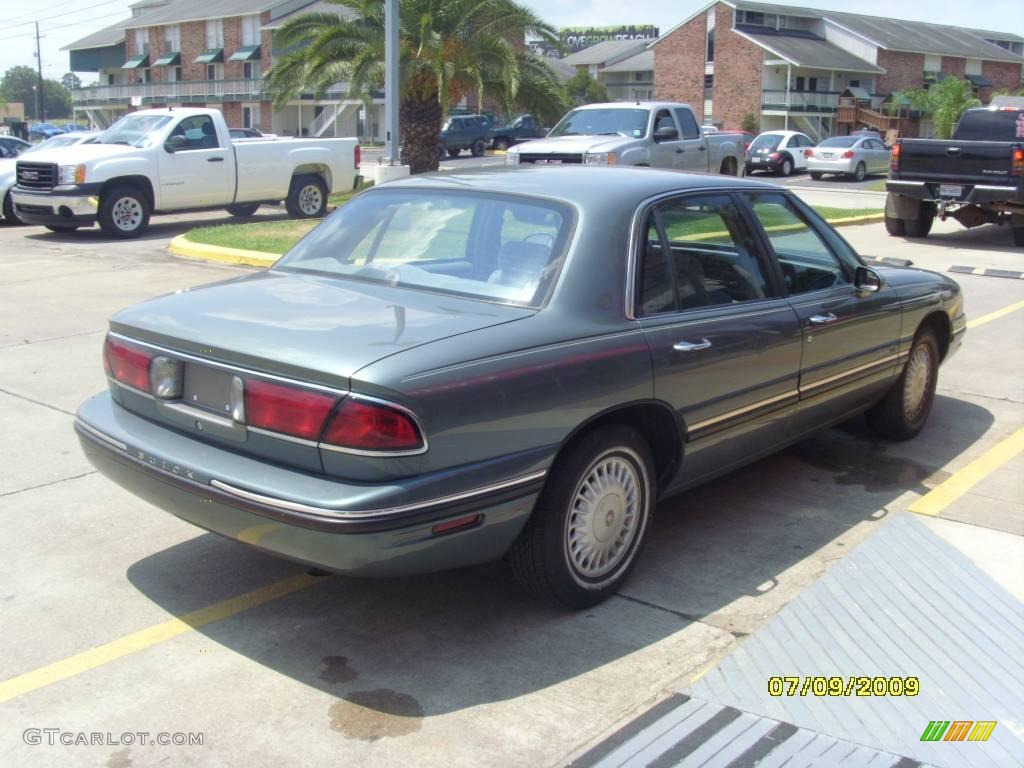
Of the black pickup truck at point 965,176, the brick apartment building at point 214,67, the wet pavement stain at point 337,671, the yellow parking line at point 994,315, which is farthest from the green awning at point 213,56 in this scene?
the wet pavement stain at point 337,671

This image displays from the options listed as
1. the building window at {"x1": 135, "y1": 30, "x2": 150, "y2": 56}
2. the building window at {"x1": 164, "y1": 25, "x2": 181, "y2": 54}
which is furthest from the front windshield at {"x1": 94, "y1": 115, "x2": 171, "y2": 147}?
the building window at {"x1": 135, "y1": 30, "x2": 150, "y2": 56}

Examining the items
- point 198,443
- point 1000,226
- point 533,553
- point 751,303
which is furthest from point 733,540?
point 1000,226

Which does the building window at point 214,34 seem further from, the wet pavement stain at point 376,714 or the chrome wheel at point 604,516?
the wet pavement stain at point 376,714

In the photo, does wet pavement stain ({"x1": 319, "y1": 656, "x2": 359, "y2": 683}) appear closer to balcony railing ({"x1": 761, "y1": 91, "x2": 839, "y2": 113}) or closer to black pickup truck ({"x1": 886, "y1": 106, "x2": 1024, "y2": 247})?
black pickup truck ({"x1": 886, "y1": 106, "x2": 1024, "y2": 247})

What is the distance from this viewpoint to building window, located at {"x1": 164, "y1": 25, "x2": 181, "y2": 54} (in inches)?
2672

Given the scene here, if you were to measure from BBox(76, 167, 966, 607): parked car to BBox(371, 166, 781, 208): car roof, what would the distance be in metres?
0.02

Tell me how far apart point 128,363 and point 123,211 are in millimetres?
12786

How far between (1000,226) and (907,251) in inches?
198

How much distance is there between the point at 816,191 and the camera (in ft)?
91.4

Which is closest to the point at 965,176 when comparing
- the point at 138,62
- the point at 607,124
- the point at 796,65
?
the point at 607,124

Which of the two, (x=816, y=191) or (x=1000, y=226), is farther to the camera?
(x=816, y=191)

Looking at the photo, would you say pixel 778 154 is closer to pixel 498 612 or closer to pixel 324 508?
pixel 498 612

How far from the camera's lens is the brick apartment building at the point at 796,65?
5897cm

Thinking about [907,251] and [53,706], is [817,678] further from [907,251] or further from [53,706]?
[907,251]
